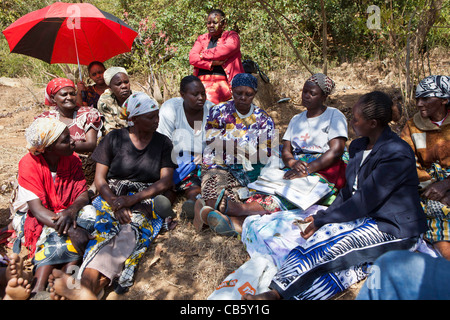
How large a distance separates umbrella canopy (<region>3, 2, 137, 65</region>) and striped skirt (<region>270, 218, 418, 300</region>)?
3.93m

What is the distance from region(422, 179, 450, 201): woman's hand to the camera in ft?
8.71

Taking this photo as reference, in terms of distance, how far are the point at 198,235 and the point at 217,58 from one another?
2611mm

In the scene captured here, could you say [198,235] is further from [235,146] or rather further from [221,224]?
[235,146]

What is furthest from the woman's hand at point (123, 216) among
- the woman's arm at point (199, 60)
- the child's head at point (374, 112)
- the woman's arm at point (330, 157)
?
the woman's arm at point (199, 60)

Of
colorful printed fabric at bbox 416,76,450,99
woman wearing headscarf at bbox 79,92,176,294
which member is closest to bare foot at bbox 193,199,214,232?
woman wearing headscarf at bbox 79,92,176,294

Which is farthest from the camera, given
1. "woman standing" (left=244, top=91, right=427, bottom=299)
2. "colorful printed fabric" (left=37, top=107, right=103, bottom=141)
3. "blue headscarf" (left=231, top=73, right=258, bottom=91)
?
"colorful printed fabric" (left=37, top=107, right=103, bottom=141)

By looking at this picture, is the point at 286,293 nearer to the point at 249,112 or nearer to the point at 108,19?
the point at 249,112

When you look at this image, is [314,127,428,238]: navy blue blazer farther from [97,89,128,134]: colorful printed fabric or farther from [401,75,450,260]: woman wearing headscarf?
[97,89,128,134]: colorful printed fabric

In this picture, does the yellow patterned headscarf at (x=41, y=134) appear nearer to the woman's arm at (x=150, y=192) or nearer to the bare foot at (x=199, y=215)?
the woman's arm at (x=150, y=192)

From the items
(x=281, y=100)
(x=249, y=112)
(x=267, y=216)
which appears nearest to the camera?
(x=267, y=216)

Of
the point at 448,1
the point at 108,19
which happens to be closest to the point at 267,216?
the point at 108,19

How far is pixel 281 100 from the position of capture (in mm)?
6395

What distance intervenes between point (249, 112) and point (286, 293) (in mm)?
2068

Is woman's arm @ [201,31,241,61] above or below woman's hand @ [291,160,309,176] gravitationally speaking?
above
